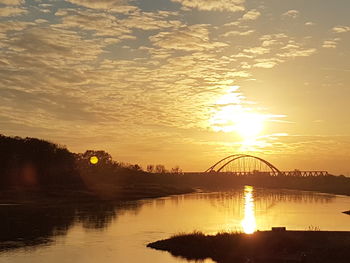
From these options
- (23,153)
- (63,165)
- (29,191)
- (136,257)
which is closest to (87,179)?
(63,165)

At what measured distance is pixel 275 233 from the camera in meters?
39.6

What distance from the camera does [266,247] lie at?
3691 cm

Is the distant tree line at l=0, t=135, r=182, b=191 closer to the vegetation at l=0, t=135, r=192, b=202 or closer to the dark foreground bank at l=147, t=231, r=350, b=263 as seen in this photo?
the vegetation at l=0, t=135, r=192, b=202

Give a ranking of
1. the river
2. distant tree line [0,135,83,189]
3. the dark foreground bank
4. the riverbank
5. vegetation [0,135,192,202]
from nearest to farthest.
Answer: the dark foreground bank, the river, the riverbank, vegetation [0,135,192,202], distant tree line [0,135,83,189]

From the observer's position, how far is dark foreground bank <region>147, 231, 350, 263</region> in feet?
113

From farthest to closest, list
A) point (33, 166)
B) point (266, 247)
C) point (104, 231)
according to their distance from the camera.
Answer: point (33, 166), point (104, 231), point (266, 247)

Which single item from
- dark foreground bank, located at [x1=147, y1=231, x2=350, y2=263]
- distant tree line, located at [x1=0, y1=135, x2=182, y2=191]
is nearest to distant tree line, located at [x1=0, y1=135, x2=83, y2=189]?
distant tree line, located at [x1=0, y1=135, x2=182, y2=191]

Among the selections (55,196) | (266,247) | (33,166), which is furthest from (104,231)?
(33,166)

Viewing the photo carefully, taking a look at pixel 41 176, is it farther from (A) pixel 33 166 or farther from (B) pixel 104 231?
(B) pixel 104 231

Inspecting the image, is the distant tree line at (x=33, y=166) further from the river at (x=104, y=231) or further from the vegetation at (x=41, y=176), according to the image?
the river at (x=104, y=231)

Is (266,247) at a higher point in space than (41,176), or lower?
lower

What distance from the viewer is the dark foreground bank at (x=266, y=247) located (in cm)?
3434

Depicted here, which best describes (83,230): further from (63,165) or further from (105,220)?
(63,165)

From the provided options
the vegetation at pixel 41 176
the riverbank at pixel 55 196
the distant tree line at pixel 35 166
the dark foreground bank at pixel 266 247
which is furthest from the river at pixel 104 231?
the distant tree line at pixel 35 166
